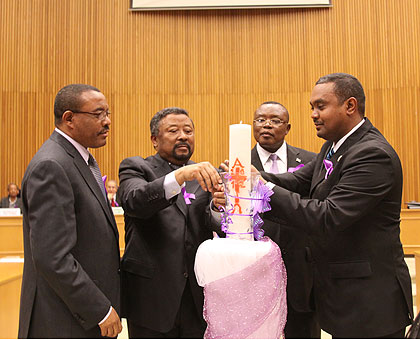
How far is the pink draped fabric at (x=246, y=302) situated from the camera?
4.20 feet

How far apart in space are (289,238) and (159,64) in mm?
7445

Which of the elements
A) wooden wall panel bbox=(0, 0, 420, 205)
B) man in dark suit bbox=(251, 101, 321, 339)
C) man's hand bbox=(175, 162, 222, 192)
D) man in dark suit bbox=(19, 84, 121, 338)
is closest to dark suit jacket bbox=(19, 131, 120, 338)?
man in dark suit bbox=(19, 84, 121, 338)

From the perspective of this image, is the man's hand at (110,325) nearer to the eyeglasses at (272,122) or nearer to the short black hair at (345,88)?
the short black hair at (345,88)

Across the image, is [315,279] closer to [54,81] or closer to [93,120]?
[93,120]

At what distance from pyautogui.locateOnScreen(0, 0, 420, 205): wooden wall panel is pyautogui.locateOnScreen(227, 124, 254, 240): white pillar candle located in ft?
25.8

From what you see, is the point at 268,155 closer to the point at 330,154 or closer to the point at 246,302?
the point at 330,154

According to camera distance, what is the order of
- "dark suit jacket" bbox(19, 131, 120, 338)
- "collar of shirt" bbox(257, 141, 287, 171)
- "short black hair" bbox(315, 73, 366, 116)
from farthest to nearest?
1. "collar of shirt" bbox(257, 141, 287, 171)
2. "short black hair" bbox(315, 73, 366, 116)
3. "dark suit jacket" bbox(19, 131, 120, 338)

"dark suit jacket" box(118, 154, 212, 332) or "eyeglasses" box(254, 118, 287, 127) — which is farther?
"eyeglasses" box(254, 118, 287, 127)

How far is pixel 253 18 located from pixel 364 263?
8.30 meters

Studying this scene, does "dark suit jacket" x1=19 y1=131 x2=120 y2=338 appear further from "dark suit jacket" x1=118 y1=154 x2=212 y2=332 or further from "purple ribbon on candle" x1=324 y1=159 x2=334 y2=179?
"purple ribbon on candle" x1=324 y1=159 x2=334 y2=179

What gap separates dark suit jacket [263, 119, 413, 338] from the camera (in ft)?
5.47

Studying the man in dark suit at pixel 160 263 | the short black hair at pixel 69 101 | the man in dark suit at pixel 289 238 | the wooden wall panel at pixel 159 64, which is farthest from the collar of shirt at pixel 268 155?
the wooden wall panel at pixel 159 64

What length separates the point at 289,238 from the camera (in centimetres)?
247

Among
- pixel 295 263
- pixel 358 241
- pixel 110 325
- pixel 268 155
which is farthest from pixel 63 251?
pixel 268 155
